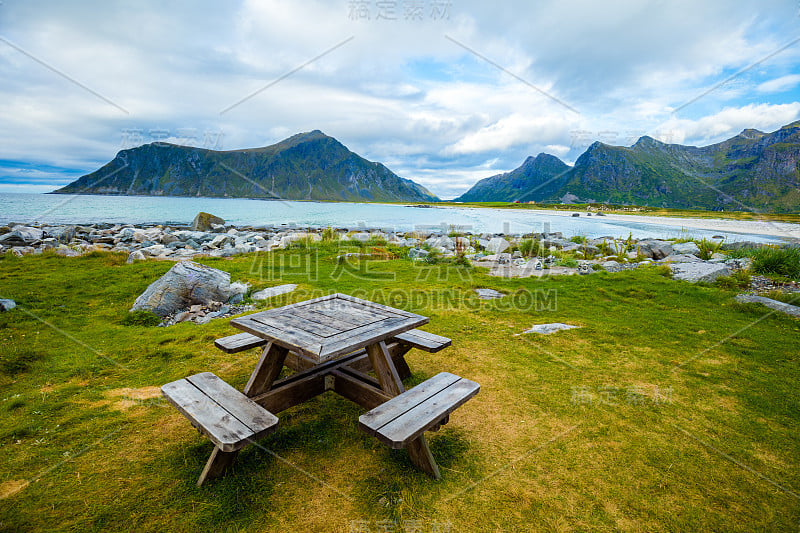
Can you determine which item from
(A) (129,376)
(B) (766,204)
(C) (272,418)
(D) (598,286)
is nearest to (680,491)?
(C) (272,418)

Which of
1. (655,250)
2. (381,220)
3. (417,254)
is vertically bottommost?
(381,220)

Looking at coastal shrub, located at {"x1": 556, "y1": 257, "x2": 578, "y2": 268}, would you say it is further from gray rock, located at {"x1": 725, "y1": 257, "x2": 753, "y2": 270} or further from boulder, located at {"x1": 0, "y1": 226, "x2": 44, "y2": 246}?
boulder, located at {"x1": 0, "y1": 226, "x2": 44, "y2": 246}

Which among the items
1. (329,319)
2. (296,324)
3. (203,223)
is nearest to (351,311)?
(329,319)

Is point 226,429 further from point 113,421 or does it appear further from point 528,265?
point 528,265

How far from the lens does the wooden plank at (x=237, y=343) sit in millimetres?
3789

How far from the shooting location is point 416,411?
2713 millimetres

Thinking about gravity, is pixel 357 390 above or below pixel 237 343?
below

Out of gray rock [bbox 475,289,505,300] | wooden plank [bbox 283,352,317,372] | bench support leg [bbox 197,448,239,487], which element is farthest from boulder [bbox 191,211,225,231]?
bench support leg [bbox 197,448,239,487]

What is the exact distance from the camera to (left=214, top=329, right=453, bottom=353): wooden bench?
383cm

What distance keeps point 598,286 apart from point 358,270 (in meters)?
6.79

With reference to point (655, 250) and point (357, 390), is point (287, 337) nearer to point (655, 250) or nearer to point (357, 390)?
point (357, 390)

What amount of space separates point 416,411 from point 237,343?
2.31 m

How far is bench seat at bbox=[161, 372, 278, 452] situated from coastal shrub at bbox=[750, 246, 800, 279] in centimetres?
1244

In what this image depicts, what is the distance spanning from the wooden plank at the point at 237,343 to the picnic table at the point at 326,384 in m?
0.01
